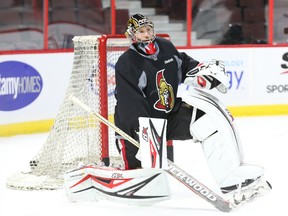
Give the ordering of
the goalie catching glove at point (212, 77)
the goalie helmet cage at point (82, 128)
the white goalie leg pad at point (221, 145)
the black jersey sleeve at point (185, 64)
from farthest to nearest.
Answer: the goalie helmet cage at point (82, 128), the black jersey sleeve at point (185, 64), the goalie catching glove at point (212, 77), the white goalie leg pad at point (221, 145)

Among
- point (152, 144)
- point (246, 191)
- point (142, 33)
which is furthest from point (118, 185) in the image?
point (142, 33)

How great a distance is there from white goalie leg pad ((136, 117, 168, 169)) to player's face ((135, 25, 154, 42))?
0.43 metres

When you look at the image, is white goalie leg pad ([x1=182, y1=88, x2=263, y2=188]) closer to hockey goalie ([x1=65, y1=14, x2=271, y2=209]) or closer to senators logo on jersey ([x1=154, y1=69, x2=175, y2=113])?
hockey goalie ([x1=65, y1=14, x2=271, y2=209])

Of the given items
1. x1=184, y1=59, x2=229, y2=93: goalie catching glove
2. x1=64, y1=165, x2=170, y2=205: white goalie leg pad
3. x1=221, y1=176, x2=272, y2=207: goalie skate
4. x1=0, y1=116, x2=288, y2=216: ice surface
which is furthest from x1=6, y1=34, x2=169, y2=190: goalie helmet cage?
x1=221, y1=176, x2=272, y2=207: goalie skate

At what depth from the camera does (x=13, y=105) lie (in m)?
6.17

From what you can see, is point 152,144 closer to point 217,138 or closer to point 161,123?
point 161,123

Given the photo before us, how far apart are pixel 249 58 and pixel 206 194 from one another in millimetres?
4269

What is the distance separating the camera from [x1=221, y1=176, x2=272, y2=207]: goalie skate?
3.30 meters

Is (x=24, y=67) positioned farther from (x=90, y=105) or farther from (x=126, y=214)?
(x=126, y=214)

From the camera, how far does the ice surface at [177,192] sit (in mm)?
3479

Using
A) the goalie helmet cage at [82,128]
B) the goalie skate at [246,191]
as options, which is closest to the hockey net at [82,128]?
the goalie helmet cage at [82,128]

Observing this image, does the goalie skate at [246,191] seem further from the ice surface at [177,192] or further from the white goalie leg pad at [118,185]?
the white goalie leg pad at [118,185]

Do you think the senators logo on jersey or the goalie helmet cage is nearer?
the senators logo on jersey

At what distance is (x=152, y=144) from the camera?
3.31 m
